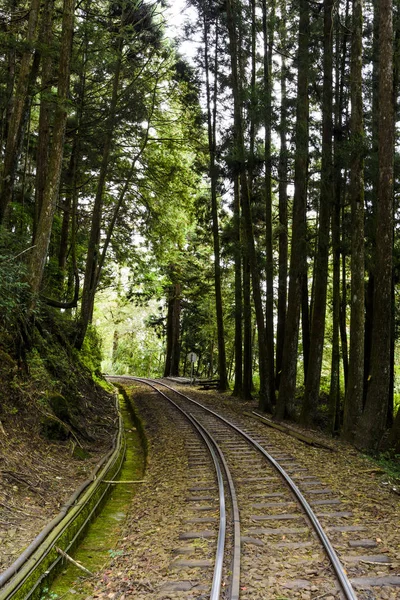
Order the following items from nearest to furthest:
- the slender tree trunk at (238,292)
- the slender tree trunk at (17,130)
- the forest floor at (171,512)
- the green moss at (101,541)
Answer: the forest floor at (171,512)
the green moss at (101,541)
the slender tree trunk at (17,130)
the slender tree trunk at (238,292)

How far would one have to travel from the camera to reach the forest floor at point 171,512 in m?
4.96

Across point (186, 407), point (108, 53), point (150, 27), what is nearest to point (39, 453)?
point (186, 407)

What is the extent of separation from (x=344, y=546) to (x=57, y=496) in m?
4.08

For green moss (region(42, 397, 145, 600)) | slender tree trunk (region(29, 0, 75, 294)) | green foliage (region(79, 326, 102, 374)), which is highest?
slender tree trunk (region(29, 0, 75, 294))

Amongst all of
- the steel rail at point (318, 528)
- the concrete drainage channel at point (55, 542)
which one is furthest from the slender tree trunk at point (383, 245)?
the concrete drainage channel at point (55, 542)

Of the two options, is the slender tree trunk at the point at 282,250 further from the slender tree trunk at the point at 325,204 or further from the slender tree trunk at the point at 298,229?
the slender tree trunk at the point at 325,204

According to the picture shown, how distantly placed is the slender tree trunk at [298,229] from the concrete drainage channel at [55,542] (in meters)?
7.65

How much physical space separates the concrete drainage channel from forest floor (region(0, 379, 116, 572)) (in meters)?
0.13

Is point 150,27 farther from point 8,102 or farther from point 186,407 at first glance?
point 186,407

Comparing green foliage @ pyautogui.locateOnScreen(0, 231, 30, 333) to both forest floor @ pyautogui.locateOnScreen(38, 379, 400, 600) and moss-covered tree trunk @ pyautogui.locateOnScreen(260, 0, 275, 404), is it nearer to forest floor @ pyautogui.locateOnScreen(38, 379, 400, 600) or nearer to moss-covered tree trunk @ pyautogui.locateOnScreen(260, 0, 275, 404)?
forest floor @ pyautogui.locateOnScreen(38, 379, 400, 600)

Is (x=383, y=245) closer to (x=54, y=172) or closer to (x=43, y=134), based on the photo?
(x=54, y=172)

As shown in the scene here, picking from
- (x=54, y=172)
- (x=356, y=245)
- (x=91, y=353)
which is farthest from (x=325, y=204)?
(x=91, y=353)

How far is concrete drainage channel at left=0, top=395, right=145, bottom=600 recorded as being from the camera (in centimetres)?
449

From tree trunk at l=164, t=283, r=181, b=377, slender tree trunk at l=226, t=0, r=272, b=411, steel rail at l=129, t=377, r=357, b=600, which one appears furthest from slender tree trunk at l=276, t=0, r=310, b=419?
tree trunk at l=164, t=283, r=181, b=377
